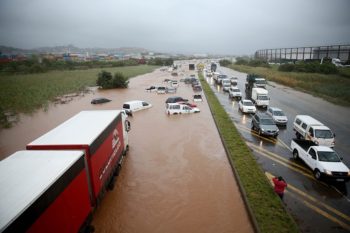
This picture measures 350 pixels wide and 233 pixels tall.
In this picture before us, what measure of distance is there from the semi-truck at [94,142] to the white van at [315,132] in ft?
45.7

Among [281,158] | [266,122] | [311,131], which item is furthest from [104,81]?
[311,131]

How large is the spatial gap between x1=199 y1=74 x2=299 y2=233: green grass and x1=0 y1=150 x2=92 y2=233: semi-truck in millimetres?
7070

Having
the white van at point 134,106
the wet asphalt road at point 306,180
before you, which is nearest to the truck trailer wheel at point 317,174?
the wet asphalt road at point 306,180

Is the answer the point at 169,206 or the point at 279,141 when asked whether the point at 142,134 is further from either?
the point at 279,141

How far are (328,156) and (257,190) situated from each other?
520cm

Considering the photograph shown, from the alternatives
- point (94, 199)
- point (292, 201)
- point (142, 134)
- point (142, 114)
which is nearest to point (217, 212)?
point (292, 201)

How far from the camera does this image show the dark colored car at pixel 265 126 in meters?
18.8

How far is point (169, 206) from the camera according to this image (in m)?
10.6

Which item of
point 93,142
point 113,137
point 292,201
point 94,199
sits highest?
point 93,142

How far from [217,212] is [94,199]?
5394mm

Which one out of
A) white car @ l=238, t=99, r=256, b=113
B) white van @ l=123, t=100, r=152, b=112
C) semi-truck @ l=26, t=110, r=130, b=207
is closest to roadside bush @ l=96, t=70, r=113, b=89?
white van @ l=123, t=100, r=152, b=112

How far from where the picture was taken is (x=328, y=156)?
13.1m

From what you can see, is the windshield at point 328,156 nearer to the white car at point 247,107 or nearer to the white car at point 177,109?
the white car at point 247,107

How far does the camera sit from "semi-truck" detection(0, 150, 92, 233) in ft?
16.6
